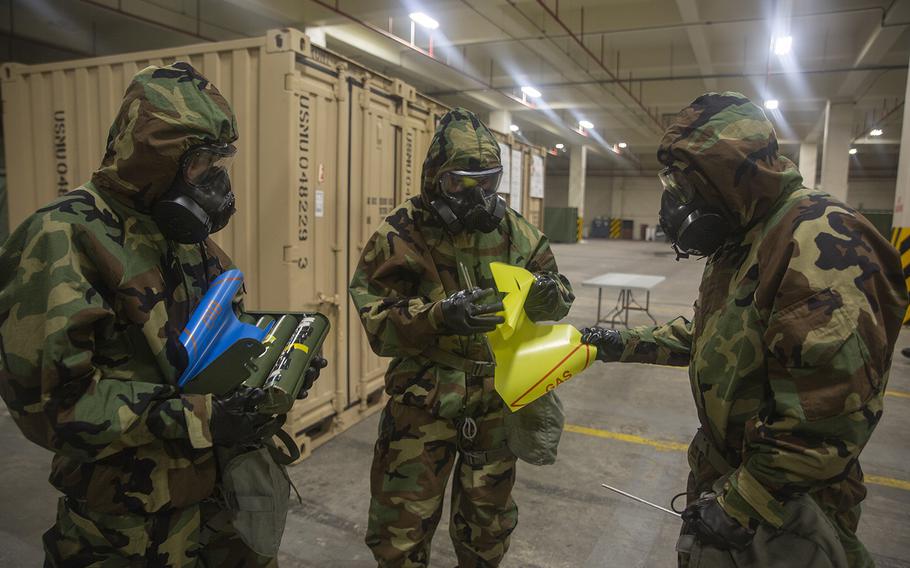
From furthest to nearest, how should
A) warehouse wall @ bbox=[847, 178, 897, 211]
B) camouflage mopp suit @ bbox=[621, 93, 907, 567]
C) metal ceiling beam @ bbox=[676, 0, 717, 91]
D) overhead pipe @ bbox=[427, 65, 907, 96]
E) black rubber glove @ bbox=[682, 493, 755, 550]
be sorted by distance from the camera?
warehouse wall @ bbox=[847, 178, 897, 211], overhead pipe @ bbox=[427, 65, 907, 96], metal ceiling beam @ bbox=[676, 0, 717, 91], black rubber glove @ bbox=[682, 493, 755, 550], camouflage mopp suit @ bbox=[621, 93, 907, 567]

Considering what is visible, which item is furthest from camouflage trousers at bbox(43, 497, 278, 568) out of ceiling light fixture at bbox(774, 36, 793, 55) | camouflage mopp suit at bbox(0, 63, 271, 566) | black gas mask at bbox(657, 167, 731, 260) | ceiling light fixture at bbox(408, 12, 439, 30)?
ceiling light fixture at bbox(774, 36, 793, 55)

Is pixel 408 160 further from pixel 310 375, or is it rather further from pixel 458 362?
pixel 310 375

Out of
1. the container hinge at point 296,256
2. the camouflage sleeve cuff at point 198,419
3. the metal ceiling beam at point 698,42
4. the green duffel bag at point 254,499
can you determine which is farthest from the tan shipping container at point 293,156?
the metal ceiling beam at point 698,42

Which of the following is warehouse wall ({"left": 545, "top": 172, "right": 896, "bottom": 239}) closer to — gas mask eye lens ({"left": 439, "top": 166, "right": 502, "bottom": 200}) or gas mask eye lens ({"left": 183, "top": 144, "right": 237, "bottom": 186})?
gas mask eye lens ({"left": 439, "top": 166, "right": 502, "bottom": 200})

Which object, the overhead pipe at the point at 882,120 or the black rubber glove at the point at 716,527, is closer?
the black rubber glove at the point at 716,527

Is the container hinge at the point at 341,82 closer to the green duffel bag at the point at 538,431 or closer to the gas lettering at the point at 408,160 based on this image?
the gas lettering at the point at 408,160

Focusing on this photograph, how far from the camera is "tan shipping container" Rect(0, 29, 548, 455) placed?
141 inches

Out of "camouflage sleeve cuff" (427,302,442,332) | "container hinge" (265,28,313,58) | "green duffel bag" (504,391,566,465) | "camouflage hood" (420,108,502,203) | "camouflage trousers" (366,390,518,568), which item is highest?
"container hinge" (265,28,313,58)

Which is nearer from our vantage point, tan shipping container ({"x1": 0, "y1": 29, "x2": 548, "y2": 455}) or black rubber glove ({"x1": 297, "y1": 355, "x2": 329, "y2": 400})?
black rubber glove ({"x1": 297, "y1": 355, "x2": 329, "y2": 400})

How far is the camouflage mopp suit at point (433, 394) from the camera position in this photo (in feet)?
7.14

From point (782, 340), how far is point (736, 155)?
0.50 metres

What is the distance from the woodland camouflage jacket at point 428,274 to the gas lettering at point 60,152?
3.55 meters

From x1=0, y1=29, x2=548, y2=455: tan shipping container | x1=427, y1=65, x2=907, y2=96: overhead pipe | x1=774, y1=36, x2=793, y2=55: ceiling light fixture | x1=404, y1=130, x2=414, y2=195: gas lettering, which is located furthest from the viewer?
x1=427, y1=65, x2=907, y2=96: overhead pipe

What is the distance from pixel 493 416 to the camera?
226cm
